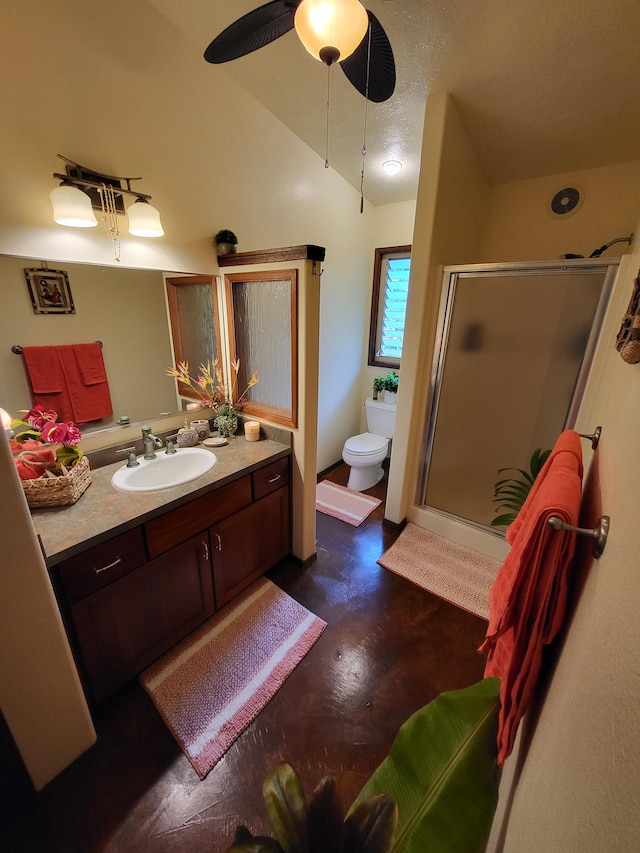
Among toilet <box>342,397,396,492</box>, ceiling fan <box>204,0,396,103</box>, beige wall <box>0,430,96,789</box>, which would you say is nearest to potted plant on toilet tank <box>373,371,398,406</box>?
toilet <box>342,397,396,492</box>

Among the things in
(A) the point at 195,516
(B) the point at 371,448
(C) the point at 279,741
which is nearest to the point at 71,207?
(A) the point at 195,516

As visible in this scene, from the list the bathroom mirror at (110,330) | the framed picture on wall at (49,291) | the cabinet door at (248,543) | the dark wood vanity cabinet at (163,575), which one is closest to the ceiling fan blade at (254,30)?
the bathroom mirror at (110,330)

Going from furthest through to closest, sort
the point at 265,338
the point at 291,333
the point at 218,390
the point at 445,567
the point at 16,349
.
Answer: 1. the point at 445,567
2. the point at 218,390
3. the point at 265,338
4. the point at 291,333
5. the point at 16,349

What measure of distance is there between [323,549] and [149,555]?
1220 millimetres

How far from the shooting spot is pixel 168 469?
169 centimetres

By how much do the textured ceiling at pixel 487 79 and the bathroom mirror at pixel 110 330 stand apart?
3.59 ft

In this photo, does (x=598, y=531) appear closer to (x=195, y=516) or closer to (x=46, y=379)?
(x=195, y=516)

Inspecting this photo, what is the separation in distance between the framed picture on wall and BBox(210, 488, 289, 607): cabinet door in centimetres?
117

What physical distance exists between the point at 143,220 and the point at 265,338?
0.75 metres

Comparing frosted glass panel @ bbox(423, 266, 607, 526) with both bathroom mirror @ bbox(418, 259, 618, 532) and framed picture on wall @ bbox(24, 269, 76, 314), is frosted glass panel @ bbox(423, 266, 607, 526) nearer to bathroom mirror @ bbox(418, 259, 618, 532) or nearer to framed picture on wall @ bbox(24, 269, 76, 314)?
bathroom mirror @ bbox(418, 259, 618, 532)

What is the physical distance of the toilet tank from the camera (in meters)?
3.03

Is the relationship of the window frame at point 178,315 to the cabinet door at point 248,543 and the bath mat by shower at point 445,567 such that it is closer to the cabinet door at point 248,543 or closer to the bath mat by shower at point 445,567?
the cabinet door at point 248,543

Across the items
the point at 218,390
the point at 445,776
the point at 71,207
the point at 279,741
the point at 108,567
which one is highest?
the point at 71,207

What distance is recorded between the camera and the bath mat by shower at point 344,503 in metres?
2.59
